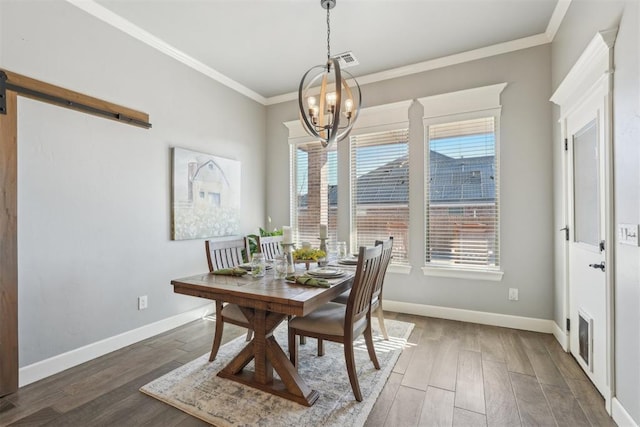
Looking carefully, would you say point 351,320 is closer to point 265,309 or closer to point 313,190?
point 265,309

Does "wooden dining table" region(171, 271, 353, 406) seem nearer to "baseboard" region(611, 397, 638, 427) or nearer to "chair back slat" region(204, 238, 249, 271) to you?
"chair back slat" region(204, 238, 249, 271)

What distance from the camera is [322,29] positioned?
2.96 meters

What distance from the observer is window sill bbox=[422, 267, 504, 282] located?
326 centimetres

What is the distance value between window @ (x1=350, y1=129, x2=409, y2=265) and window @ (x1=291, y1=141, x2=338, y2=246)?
323 millimetres

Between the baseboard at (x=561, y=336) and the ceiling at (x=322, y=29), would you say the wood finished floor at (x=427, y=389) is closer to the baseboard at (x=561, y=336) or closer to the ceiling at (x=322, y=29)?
the baseboard at (x=561, y=336)

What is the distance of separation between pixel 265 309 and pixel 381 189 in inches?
100

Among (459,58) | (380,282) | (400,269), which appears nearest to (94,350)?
(380,282)

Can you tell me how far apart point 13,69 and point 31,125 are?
0.38 m

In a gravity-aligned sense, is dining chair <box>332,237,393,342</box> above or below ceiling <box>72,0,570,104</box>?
below

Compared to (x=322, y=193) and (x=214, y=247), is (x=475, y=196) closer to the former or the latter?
(x=322, y=193)

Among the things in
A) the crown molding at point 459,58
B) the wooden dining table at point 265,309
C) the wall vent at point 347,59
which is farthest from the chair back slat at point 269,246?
the crown molding at point 459,58

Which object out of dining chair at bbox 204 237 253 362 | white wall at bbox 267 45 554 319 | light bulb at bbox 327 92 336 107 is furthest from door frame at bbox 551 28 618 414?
dining chair at bbox 204 237 253 362

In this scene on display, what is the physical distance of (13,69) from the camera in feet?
7.09

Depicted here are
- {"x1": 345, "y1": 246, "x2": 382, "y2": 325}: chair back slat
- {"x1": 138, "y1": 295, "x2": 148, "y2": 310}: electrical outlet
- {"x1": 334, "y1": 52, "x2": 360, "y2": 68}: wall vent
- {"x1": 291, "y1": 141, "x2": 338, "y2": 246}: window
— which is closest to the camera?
{"x1": 345, "y1": 246, "x2": 382, "y2": 325}: chair back slat
